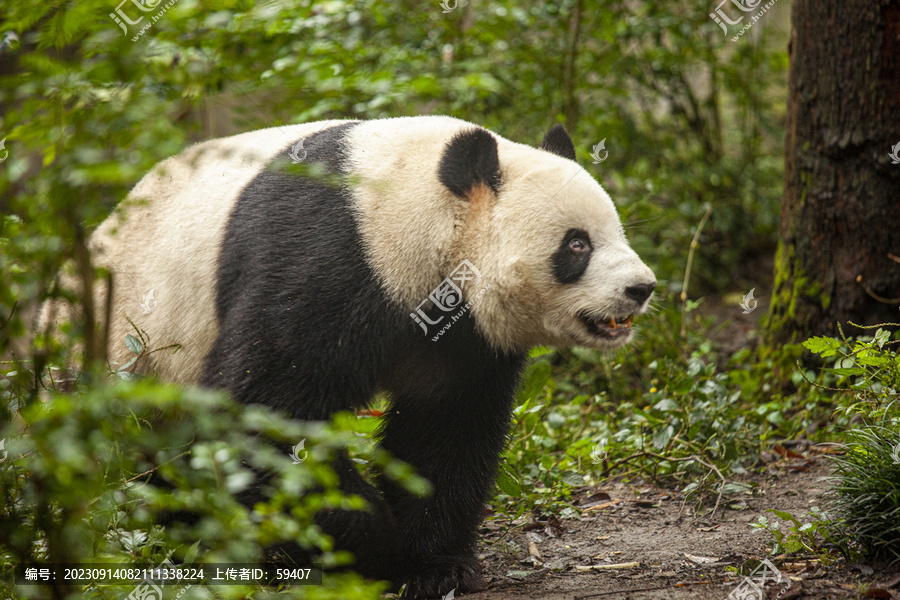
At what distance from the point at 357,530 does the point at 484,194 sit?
5.43 ft

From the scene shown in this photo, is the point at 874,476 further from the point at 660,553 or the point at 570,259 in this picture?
the point at 570,259

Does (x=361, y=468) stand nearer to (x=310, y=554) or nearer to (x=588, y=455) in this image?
(x=310, y=554)

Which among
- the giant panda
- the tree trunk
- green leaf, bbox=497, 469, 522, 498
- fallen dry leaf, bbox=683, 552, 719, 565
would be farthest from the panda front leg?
the tree trunk

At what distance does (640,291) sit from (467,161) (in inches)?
39.8

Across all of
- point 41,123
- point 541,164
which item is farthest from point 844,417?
point 41,123

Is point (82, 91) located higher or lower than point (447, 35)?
lower

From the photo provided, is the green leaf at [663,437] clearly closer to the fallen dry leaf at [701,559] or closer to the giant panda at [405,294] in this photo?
the fallen dry leaf at [701,559]

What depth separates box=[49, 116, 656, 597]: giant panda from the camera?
132 inches

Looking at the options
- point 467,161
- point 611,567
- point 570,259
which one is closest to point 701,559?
point 611,567

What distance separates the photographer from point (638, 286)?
3518mm

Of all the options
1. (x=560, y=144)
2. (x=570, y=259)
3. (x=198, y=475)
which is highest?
(x=560, y=144)

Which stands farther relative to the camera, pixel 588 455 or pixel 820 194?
pixel 820 194

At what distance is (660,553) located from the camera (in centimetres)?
384

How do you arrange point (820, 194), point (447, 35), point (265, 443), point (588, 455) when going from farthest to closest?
point (447, 35) < point (820, 194) < point (588, 455) < point (265, 443)
